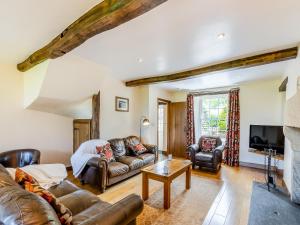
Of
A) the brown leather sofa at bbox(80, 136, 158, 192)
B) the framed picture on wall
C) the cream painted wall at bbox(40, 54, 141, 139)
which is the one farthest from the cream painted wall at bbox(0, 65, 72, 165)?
the framed picture on wall

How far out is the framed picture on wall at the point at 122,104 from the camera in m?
4.61

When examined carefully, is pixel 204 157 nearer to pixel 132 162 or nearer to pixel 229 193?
pixel 229 193

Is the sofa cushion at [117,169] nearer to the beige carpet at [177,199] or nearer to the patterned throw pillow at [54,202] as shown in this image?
the beige carpet at [177,199]

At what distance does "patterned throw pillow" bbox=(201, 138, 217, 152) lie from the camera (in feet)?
15.0

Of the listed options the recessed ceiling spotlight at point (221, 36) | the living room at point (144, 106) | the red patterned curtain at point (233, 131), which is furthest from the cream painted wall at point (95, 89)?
the red patterned curtain at point (233, 131)

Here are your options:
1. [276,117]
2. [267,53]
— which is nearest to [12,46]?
[267,53]

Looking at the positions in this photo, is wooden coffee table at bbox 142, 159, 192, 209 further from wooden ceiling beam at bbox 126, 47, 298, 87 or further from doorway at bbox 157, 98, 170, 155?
doorway at bbox 157, 98, 170, 155

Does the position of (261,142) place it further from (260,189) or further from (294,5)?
(294,5)

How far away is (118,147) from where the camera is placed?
3.98 meters

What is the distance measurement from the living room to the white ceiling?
0.02m

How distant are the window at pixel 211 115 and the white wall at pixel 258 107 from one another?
55cm

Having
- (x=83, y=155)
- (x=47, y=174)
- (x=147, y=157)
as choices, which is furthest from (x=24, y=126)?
(x=147, y=157)

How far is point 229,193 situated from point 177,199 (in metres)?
0.98

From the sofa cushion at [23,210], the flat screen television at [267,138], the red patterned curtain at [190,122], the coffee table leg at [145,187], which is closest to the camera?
the sofa cushion at [23,210]
